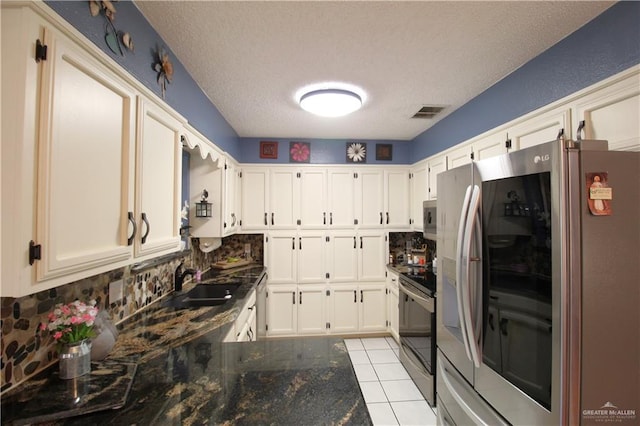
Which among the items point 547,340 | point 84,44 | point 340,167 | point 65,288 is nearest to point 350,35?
point 84,44

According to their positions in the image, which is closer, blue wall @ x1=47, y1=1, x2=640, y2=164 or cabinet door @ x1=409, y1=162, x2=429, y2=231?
blue wall @ x1=47, y1=1, x2=640, y2=164

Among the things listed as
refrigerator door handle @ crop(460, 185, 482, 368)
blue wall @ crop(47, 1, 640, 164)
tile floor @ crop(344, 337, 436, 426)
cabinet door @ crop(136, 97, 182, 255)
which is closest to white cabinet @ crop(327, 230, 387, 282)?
tile floor @ crop(344, 337, 436, 426)

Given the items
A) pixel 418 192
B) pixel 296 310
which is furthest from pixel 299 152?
pixel 296 310

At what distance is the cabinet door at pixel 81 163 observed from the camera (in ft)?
2.50

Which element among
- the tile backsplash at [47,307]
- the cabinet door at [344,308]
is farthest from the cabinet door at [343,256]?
the tile backsplash at [47,307]

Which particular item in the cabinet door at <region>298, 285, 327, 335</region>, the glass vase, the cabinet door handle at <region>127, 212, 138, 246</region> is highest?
the cabinet door handle at <region>127, 212, 138, 246</region>

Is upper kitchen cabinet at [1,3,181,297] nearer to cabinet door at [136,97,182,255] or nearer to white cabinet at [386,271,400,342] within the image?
cabinet door at [136,97,182,255]

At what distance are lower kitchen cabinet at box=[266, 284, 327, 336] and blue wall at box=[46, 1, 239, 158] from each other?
2024 mm

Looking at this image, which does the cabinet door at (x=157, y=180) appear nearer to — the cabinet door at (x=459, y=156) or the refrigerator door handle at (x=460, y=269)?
the refrigerator door handle at (x=460, y=269)

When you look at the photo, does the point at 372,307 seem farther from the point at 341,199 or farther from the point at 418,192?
the point at 418,192

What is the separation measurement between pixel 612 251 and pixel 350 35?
154 cm

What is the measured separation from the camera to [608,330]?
1.01 metres

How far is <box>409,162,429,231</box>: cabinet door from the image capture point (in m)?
3.25

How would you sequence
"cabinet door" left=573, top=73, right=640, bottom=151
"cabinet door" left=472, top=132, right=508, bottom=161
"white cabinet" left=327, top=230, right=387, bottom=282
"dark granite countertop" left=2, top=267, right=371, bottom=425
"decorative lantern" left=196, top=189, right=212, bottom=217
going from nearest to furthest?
"dark granite countertop" left=2, top=267, right=371, bottom=425 < "cabinet door" left=573, top=73, right=640, bottom=151 < "cabinet door" left=472, top=132, right=508, bottom=161 < "decorative lantern" left=196, top=189, right=212, bottom=217 < "white cabinet" left=327, top=230, right=387, bottom=282
